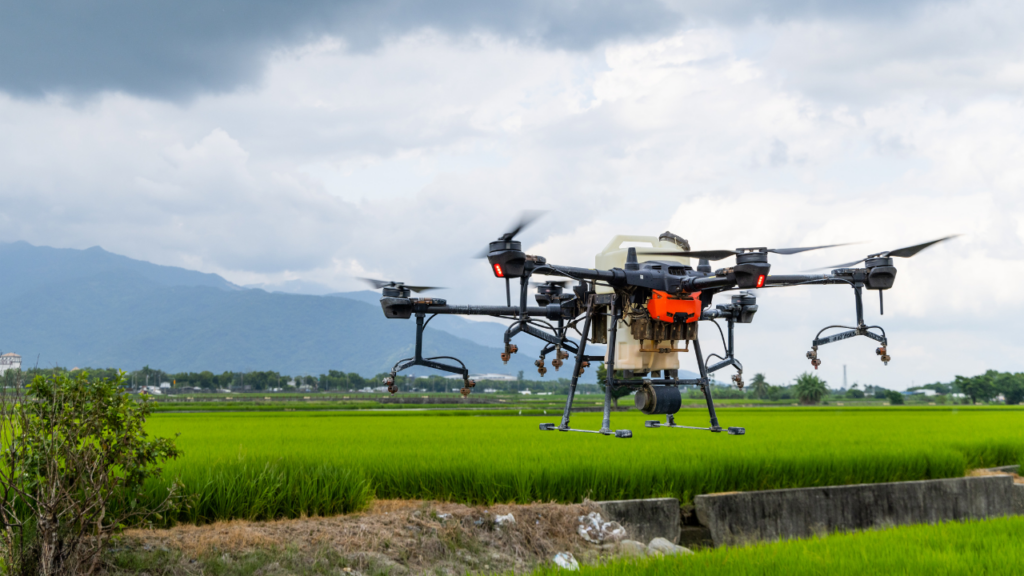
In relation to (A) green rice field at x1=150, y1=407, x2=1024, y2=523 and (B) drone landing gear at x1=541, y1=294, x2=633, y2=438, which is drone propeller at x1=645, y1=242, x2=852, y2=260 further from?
(A) green rice field at x1=150, y1=407, x2=1024, y2=523

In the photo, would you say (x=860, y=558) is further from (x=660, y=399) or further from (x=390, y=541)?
(x=390, y=541)

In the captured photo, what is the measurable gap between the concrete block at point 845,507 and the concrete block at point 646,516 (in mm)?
714

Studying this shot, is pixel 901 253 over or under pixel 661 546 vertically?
over

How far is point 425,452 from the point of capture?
498 inches

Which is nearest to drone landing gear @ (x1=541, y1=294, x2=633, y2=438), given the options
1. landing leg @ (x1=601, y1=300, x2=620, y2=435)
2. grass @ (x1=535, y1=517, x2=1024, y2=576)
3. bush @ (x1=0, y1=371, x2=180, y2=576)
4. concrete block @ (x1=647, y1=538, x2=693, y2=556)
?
landing leg @ (x1=601, y1=300, x2=620, y2=435)

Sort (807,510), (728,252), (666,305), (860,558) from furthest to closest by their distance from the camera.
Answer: (807,510), (666,305), (728,252), (860,558)

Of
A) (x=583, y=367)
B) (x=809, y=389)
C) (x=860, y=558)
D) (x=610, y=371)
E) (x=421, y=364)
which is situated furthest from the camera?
(x=809, y=389)

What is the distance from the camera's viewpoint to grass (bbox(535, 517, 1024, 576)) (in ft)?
22.2

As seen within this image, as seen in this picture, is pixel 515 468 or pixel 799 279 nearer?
pixel 515 468

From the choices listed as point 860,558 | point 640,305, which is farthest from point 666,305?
point 860,558

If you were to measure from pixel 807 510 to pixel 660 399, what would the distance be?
4.56 meters

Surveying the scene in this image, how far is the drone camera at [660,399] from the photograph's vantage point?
10328 mm

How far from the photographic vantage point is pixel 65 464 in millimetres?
7551

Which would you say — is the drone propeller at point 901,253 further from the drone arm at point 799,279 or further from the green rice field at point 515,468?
the green rice field at point 515,468
